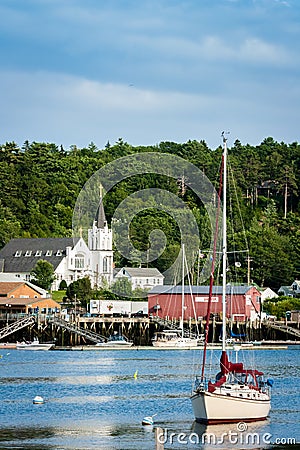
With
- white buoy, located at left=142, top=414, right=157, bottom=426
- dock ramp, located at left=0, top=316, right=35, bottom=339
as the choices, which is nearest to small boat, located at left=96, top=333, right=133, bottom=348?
dock ramp, located at left=0, top=316, right=35, bottom=339

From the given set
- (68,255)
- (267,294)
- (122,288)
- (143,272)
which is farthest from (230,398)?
(68,255)

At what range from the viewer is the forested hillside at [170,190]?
11919 centimetres

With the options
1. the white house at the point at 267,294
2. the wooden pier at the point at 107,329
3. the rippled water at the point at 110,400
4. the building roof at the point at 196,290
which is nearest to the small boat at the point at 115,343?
the wooden pier at the point at 107,329

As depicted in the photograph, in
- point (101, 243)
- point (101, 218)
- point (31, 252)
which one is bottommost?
point (31, 252)

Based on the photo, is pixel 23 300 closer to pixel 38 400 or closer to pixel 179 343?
pixel 179 343

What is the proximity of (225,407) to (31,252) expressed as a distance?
3474 inches

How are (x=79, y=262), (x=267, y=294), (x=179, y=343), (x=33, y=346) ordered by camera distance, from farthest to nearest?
(x=79, y=262)
(x=267, y=294)
(x=179, y=343)
(x=33, y=346)

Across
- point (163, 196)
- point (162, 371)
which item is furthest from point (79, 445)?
point (163, 196)

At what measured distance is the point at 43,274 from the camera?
110m

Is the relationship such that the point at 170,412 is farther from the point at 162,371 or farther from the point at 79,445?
the point at 162,371

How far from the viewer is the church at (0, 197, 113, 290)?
118000 mm

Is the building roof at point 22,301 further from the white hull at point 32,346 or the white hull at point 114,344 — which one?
the white hull at point 114,344

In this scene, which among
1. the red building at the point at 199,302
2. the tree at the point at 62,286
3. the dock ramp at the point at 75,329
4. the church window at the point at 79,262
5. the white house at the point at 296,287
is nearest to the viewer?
the dock ramp at the point at 75,329

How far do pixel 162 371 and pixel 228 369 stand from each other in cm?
2611
